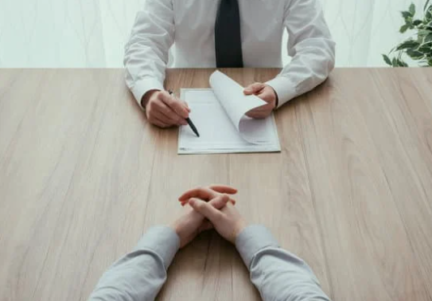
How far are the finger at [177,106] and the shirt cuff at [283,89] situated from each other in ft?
0.81

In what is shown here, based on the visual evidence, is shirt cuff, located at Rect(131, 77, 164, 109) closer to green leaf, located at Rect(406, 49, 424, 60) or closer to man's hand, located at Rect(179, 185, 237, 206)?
man's hand, located at Rect(179, 185, 237, 206)

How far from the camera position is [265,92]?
58.1 inches

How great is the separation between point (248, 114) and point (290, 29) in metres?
0.40

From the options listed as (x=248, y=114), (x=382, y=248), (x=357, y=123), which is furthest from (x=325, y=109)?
(x=382, y=248)

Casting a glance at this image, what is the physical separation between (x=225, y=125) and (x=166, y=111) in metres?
0.15

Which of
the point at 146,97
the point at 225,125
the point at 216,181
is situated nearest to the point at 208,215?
the point at 216,181

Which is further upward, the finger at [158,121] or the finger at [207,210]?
the finger at [158,121]

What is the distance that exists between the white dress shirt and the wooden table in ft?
0.19

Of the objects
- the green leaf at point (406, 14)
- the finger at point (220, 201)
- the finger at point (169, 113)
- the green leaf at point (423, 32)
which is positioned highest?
the finger at point (169, 113)

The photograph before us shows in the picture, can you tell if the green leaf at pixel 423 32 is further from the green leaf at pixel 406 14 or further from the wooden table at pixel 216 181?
the wooden table at pixel 216 181

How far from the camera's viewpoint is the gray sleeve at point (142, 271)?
1.01m

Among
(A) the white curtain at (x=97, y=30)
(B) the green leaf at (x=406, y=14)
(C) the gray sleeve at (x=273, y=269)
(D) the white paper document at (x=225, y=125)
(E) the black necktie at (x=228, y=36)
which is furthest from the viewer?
(A) the white curtain at (x=97, y=30)

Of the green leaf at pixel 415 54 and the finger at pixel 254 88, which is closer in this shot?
the finger at pixel 254 88

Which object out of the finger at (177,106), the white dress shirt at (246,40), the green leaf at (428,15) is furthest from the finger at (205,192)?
the green leaf at (428,15)
